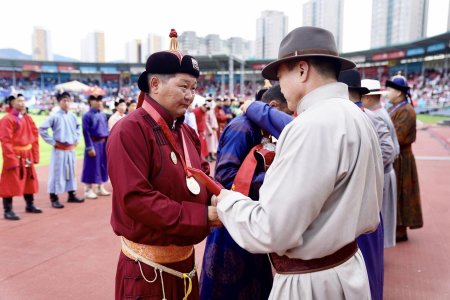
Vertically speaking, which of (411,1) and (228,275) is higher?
(411,1)

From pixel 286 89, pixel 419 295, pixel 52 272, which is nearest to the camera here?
pixel 286 89

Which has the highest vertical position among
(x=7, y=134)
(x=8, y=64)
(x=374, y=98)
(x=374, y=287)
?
(x=8, y=64)

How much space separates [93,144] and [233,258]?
5.48m

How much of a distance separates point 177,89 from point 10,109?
5135mm

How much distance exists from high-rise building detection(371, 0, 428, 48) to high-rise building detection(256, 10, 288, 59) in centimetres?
1602

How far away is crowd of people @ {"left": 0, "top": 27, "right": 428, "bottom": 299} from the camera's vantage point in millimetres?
1401

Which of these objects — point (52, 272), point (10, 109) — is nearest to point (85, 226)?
point (52, 272)

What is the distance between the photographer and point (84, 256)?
4496mm

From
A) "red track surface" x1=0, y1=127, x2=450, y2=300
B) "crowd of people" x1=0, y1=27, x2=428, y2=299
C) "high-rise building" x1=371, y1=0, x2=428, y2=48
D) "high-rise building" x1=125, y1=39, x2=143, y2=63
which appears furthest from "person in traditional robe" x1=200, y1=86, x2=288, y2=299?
"high-rise building" x1=125, y1=39, x2=143, y2=63

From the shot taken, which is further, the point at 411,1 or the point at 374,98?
the point at 411,1

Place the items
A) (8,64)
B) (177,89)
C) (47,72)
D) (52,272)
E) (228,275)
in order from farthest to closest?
(47,72) → (8,64) → (52,272) → (228,275) → (177,89)

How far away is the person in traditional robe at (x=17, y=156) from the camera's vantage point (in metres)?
5.89

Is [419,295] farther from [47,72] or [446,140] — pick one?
[47,72]

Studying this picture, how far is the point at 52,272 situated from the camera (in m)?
4.06
